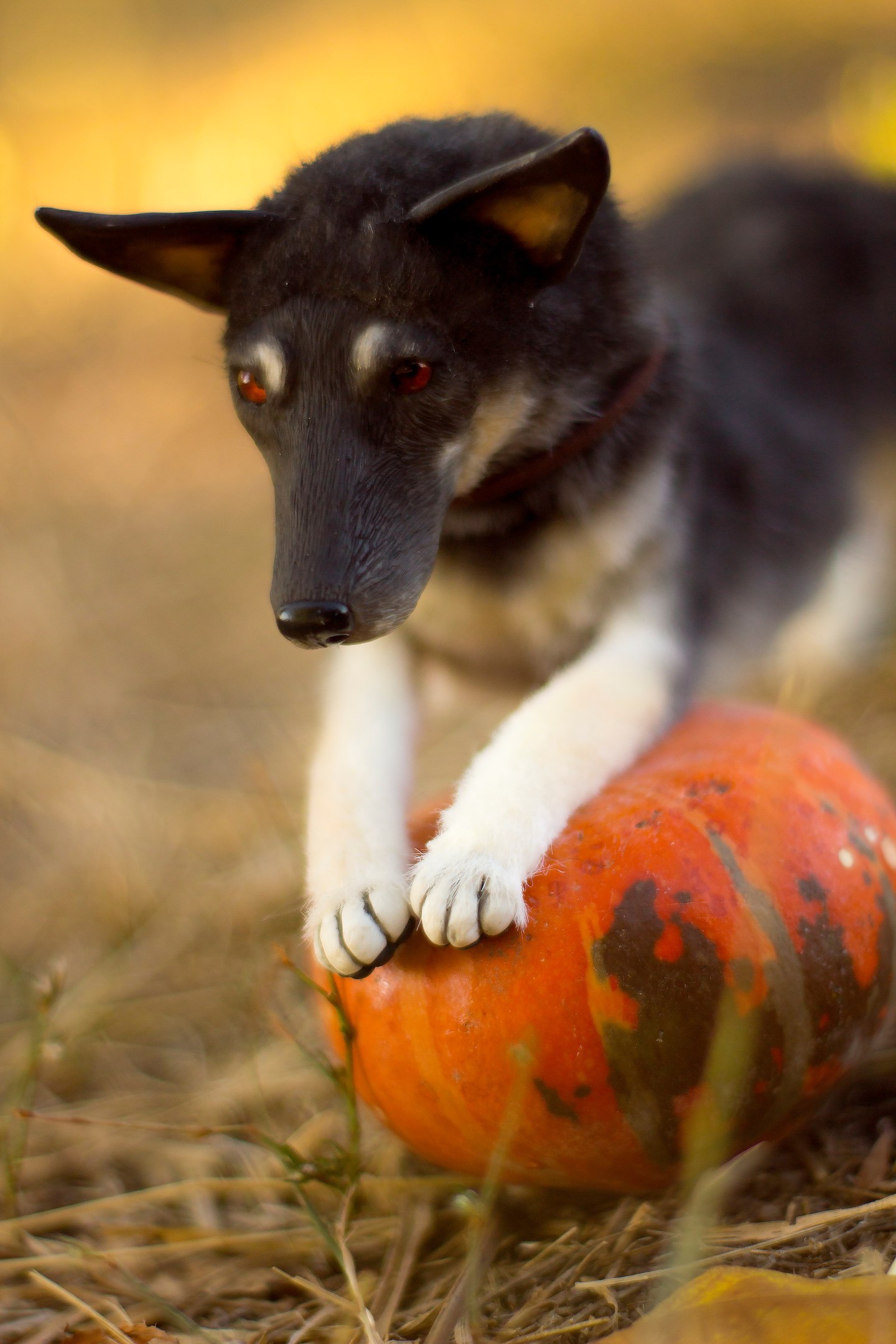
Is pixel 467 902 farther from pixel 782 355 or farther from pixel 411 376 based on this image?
pixel 782 355

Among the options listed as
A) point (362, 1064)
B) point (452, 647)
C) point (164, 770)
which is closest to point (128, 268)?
point (452, 647)

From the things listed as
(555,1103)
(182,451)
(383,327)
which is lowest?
(182,451)

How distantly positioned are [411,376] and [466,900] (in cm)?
78

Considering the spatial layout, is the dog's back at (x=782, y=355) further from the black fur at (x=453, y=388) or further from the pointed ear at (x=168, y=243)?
the pointed ear at (x=168, y=243)

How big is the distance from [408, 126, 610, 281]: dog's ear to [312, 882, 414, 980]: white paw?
1.02 metres

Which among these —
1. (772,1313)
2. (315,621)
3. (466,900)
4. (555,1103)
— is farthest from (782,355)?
(772,1313)

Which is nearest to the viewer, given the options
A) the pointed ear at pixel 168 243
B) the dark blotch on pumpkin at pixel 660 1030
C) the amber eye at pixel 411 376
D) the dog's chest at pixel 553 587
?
the dark blotch on pumpkin at pixel 660 1030

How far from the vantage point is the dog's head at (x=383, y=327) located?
1702mm

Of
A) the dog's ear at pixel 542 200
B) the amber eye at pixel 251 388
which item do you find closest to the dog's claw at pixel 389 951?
the amber eye at pixel 251 388

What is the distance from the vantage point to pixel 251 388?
187 centimetres

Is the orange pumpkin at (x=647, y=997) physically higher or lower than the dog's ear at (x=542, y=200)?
lower

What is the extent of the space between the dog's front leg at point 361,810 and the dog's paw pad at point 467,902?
0.31ft

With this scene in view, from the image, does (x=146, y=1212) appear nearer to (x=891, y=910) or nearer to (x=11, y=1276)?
(x=11, y=1276)

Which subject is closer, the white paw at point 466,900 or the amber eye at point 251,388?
the white paw at point 466,900
